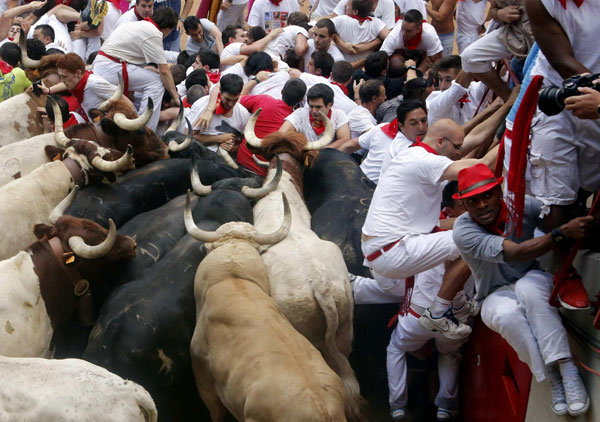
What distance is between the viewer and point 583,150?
4.51 metres

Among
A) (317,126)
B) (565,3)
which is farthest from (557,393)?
(317,126)

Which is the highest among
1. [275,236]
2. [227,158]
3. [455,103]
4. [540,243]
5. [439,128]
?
[540,243]

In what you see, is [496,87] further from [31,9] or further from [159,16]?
[31,9]

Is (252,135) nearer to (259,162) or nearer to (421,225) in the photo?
(259,162)

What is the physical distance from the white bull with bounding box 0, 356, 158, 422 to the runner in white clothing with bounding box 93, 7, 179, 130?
563cm

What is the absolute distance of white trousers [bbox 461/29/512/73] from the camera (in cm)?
626

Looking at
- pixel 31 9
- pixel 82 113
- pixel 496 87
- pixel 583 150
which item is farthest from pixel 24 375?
pixel 31 9

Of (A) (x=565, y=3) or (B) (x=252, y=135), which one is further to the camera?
(B) (x=252, y=135)

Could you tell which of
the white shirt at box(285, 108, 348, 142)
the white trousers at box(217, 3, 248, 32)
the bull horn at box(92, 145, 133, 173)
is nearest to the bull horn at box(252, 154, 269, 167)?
the white shirt at box(285, 108, 348, 142)

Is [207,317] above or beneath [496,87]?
beneath

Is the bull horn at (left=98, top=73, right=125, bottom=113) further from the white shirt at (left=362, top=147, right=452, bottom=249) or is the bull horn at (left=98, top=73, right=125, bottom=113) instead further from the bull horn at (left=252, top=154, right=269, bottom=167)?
the white shirt at (left=362, top=147, right=452, bottom=249)

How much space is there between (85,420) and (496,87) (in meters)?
4.30

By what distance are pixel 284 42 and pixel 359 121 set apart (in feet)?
11.3

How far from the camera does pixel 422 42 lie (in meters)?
11.2
